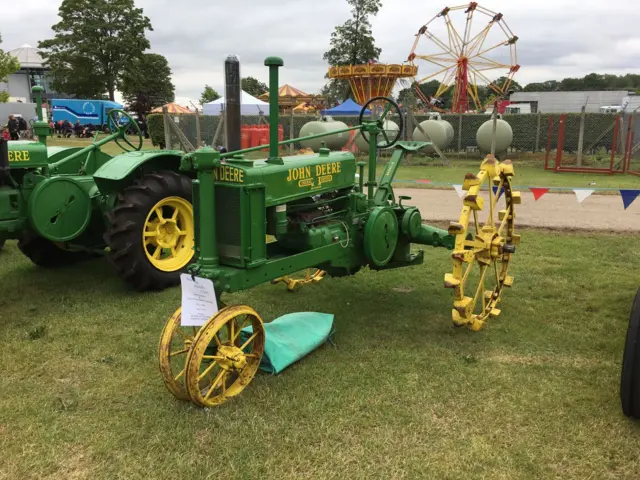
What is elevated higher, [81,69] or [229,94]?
[81,69]

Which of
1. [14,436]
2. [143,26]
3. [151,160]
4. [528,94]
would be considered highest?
[143,26]

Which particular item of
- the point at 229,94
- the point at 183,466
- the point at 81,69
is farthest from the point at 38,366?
the point at 81,69

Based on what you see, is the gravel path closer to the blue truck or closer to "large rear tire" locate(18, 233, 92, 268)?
"large rear tire" locate(18, 233, 92, 268)

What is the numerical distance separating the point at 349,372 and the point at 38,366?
6.32 ft

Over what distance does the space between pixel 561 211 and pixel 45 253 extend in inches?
279

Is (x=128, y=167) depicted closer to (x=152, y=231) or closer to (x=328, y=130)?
(x=152, y=231)

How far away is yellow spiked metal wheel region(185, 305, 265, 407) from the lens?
269cm

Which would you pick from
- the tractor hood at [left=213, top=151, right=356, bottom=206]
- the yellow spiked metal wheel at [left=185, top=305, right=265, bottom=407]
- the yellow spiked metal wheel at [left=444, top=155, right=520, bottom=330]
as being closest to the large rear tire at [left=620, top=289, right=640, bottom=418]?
the yellow spiked metal wheel at [left=444, top=155, right=520, bottom=330]

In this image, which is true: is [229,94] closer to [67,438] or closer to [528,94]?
[67,438]

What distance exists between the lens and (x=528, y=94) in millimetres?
52188

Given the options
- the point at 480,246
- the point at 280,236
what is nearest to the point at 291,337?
the point at 280,236

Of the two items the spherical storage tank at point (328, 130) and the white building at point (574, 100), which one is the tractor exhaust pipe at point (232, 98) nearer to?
the spherical storage tank at point (328, 130)

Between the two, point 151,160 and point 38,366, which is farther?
point 151,160

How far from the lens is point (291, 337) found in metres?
3.58
